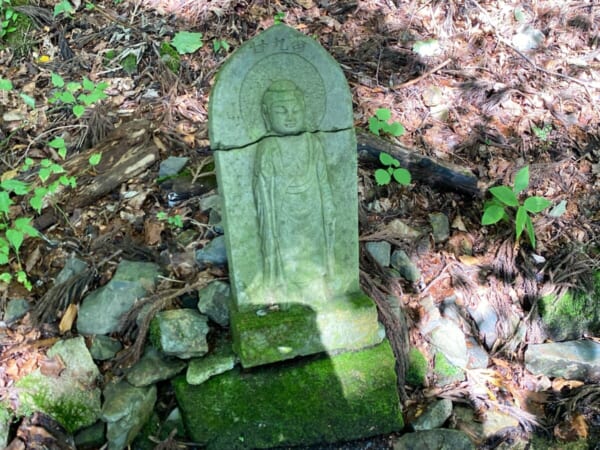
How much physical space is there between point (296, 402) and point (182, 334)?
2.38 feet

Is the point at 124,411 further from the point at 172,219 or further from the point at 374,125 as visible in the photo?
the point at 374,125

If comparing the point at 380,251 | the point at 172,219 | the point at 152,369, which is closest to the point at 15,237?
the point at 172,219

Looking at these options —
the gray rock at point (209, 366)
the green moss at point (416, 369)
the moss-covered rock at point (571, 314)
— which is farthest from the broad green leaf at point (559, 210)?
the gray rock at point (209, 366)

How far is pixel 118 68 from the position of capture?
5148 mm

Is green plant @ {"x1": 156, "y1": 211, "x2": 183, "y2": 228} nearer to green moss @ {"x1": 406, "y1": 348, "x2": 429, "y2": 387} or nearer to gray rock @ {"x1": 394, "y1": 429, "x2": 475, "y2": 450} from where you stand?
green moss @ {"x1": 406, "y1": 348, "x2": 429, "y2": 387}

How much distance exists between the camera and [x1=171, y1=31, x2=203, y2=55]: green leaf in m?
5.11

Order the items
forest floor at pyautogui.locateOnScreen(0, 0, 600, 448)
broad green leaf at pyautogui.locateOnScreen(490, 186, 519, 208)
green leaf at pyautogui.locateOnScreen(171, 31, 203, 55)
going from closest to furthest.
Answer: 1. forest floor at pyautogui.locateOnScreen(0, 0, 600, 448)
2. broad green leaf at pyautogui.locateOnScreen(490, 186, 519, 208)
3. green leaf at pyautogui.locateOnScreen(171, 31, 203, 55)

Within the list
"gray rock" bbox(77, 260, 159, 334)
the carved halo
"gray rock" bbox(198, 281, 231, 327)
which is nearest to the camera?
the carved halo

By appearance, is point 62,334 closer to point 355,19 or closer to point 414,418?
point 414,418

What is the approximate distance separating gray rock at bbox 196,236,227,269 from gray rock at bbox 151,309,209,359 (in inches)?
19.6

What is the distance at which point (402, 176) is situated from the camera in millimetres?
4082

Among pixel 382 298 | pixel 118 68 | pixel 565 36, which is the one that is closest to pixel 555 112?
pixel 565 36

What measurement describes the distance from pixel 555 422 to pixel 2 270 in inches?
143

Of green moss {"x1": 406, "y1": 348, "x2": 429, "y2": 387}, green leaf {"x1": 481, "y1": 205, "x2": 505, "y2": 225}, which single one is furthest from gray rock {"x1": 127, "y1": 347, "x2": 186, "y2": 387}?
green leaf {"x1": 481, "y1": 205, "x2": 505, "y2": 225}
